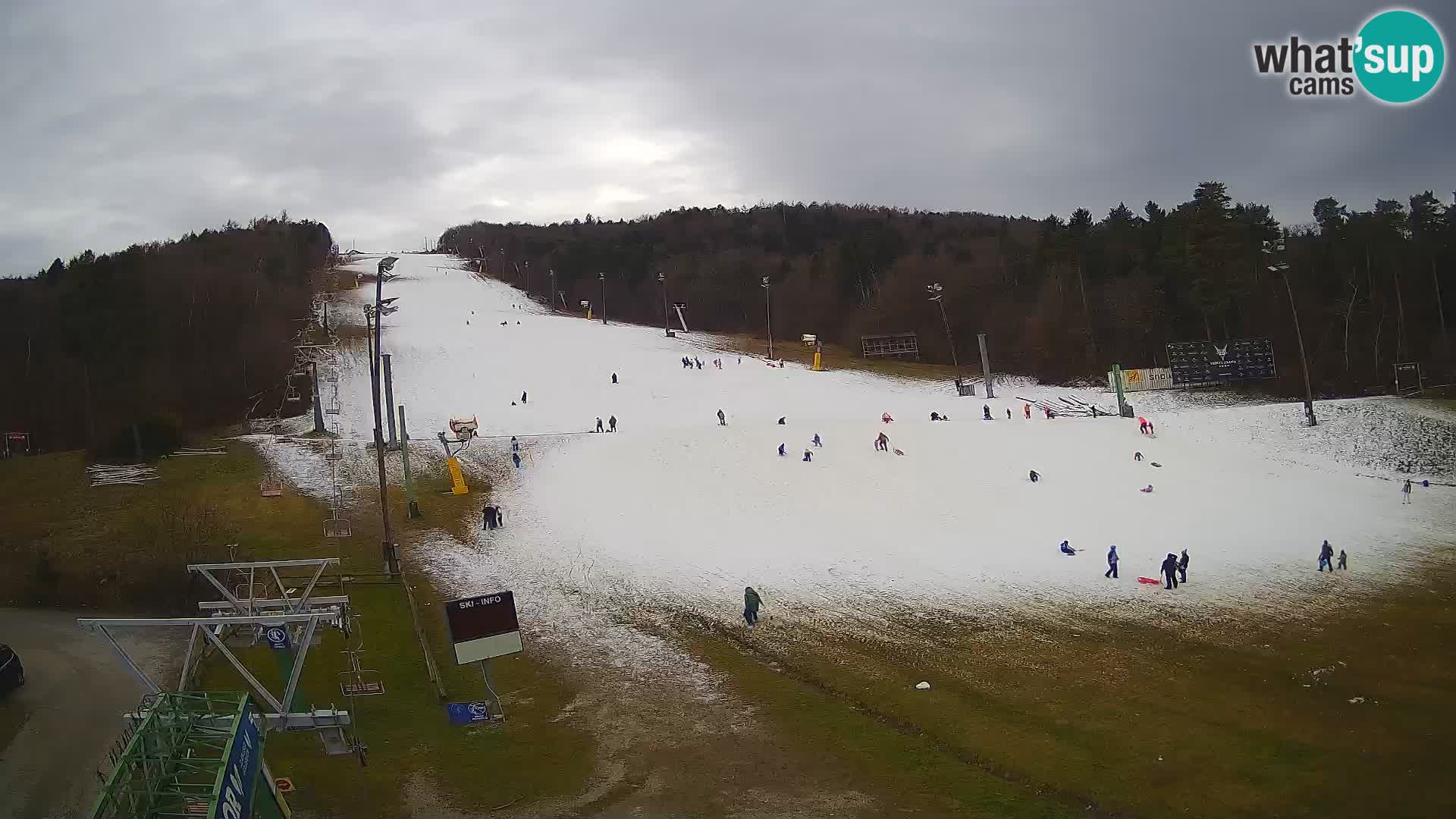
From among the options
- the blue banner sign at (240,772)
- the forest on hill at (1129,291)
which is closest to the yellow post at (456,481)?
the blue banner sign at (240,772)

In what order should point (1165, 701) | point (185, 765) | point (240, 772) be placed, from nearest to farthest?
point (240, 772) → point (185, 765) → point (1165, 701)

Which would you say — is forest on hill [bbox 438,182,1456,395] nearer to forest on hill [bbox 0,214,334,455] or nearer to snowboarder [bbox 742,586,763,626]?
snowboarder [bbox 742,586,763,626]

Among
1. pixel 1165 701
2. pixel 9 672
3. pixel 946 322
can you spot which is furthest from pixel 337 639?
pixel 946 322

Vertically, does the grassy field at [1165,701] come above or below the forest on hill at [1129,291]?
below

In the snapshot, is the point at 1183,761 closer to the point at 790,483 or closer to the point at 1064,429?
the point at 790,483

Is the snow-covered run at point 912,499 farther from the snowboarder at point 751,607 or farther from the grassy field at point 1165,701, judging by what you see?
the grassy field at point 1165,701

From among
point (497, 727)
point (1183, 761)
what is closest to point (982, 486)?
point (1183, 761)

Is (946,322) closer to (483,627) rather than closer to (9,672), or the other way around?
(483,627)
